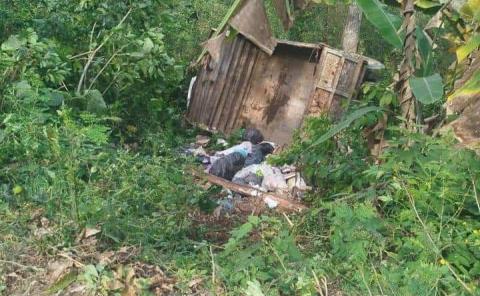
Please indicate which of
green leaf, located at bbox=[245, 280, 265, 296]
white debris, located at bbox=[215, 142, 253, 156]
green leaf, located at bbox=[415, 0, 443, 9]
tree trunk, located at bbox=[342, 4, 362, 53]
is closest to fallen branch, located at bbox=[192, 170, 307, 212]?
white debris, located at bbox=[215, 142, 253, 156]

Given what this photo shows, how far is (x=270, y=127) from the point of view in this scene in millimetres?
8945

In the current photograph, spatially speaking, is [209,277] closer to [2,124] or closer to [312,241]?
[312,241]

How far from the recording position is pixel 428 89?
3809 mm

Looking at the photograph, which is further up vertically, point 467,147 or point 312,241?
point 467,147

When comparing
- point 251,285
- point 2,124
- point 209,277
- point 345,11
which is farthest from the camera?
point 345,11

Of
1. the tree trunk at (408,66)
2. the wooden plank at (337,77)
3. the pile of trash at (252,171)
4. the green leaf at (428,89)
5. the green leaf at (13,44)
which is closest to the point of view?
the green leaf at (428,89)

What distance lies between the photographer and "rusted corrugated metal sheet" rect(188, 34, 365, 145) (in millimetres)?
8781

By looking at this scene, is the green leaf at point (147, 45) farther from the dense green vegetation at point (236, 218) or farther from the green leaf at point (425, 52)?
the green leaf at point (425, 52)

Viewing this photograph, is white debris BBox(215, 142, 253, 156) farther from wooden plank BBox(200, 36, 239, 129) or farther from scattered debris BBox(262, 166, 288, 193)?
wooden plank BBox(200, 36, 239, 129)

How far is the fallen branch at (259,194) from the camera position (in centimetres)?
533

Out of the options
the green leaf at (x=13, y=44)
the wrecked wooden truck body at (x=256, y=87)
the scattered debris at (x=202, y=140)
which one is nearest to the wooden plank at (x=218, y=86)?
the wrecked wooden truck body at (x=256, y=87)

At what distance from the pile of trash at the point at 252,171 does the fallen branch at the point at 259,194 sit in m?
0.06

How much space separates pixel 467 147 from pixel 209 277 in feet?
5.77

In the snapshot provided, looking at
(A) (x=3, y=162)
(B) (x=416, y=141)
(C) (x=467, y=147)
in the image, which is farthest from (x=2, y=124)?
(C) (x=467, y=147)
